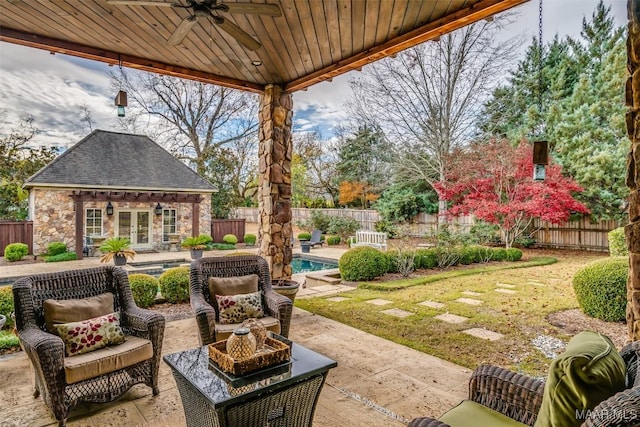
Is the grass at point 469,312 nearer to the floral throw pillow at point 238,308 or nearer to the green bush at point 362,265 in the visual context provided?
the green bush at point 362,265

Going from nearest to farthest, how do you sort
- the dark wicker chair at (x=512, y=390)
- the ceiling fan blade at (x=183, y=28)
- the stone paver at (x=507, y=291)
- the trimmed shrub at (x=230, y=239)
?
the dark wicker chair at (x=512, y=390) < the ceiling fan blade at (x=183, y=28) < the stone paver at (x=507, y=291) < the trimmed shrub at (x=230, y=239)

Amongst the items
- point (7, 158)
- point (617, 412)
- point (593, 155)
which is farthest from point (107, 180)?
point (593, 155)

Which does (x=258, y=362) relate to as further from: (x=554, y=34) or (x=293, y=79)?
(x=554, y=34)

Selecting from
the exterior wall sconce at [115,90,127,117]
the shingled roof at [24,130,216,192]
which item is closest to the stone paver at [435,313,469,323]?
the exterior wall sconce at [115,90,127,117]

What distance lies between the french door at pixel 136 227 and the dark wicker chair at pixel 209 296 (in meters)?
9.96

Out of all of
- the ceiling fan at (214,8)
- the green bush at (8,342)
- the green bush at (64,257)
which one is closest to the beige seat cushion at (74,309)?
the green bush at (8,342)

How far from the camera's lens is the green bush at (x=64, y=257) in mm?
10039

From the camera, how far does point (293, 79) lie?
4848 mm

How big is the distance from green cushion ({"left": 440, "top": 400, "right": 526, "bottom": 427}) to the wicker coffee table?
716 millimetres

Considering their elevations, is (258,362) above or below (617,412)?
below

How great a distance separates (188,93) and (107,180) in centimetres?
591

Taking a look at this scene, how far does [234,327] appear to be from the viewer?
3008 mm

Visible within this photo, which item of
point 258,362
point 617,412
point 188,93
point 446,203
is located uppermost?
point 188,93

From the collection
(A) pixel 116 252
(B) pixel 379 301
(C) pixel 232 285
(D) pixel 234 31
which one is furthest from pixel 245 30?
(A) pixel 116 252
